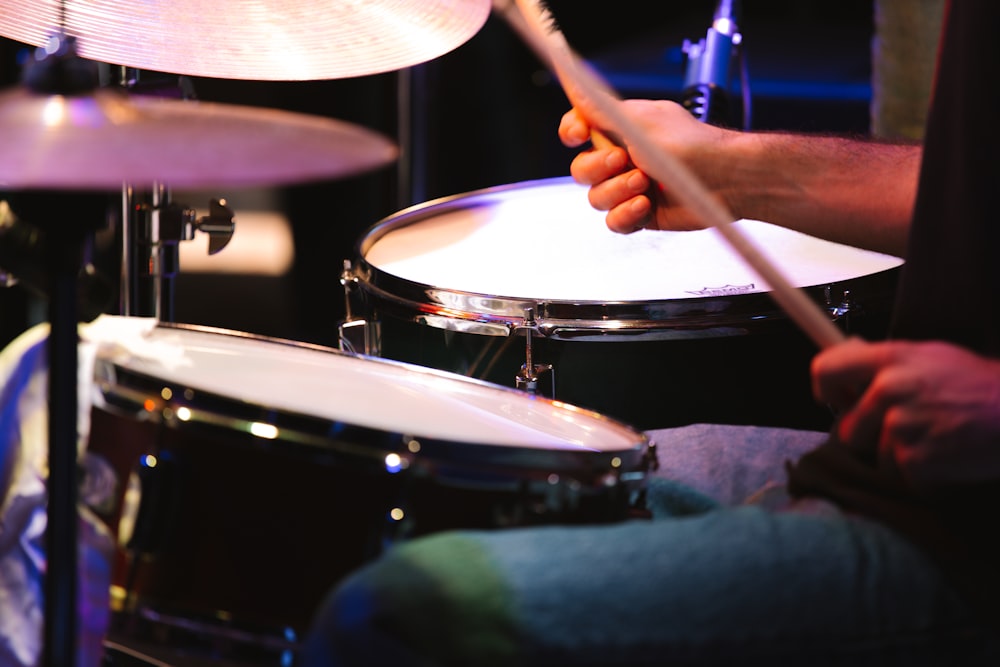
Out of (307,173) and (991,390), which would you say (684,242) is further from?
(307,173)

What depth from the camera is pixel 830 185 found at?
3.35ft

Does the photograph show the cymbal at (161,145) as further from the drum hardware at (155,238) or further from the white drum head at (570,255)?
the drum hardware at (155,238)

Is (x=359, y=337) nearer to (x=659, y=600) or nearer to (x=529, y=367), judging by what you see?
(x=529, y=367)

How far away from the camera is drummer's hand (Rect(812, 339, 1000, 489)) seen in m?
0.66

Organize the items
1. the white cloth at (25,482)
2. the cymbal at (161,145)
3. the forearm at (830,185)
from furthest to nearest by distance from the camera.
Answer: the forearm at (830,185) < the white cloth at (25,482) < the cymbal at (161,145)

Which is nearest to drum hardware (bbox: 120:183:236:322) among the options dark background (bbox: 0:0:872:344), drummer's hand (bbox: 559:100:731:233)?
drummer's hand (bbox: 559:100:731:233)

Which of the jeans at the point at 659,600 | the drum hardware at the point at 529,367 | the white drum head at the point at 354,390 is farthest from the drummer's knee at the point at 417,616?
the drum hardware at the point at 529,367

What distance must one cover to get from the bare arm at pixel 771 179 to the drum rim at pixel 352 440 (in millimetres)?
345

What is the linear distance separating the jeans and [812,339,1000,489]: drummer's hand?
0.19 feet

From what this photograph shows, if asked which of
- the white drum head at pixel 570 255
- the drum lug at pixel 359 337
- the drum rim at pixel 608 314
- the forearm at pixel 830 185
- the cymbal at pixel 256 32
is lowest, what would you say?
the drum lug at pixel 359 337

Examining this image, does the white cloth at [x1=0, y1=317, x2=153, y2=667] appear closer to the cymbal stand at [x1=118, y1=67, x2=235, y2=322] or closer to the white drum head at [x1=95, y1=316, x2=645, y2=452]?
the white drum head at [x1=95, y1=316, x2=645, y2=452]

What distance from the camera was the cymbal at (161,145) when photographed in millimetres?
587

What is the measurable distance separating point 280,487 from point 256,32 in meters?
0.67

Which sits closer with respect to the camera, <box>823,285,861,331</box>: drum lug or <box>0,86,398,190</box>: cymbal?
<box>0,86,398,190</box>: cymbal
